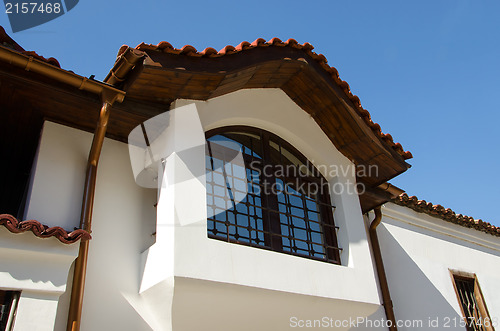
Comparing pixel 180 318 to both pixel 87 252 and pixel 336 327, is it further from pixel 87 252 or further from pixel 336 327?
pixel 336 327

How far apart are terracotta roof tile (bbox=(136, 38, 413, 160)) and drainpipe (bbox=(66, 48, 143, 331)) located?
0.21m

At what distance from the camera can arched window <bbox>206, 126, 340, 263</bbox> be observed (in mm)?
5715

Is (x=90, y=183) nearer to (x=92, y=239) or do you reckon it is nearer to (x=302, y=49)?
(x=92, y=239)

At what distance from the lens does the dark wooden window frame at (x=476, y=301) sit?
8180 millimetres

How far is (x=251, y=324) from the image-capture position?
5.33 m

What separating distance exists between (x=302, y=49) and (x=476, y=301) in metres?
5.69

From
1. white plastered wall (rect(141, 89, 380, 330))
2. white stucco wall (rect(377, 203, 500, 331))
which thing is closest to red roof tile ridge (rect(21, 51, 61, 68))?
white plastered wall (rect(141, 89, 380, 330))

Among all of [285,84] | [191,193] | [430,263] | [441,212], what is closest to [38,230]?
[191,193]

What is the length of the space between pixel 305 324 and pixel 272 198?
5.07 feet

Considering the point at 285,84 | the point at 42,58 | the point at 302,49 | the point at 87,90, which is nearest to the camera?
the point at 42,58

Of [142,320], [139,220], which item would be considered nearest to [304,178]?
[139,220]

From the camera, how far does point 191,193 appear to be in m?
5.07

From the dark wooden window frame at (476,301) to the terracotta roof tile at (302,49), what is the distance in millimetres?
2827

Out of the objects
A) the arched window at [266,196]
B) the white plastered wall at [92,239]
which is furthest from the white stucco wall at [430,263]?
the white plastered wall at [92,239]
